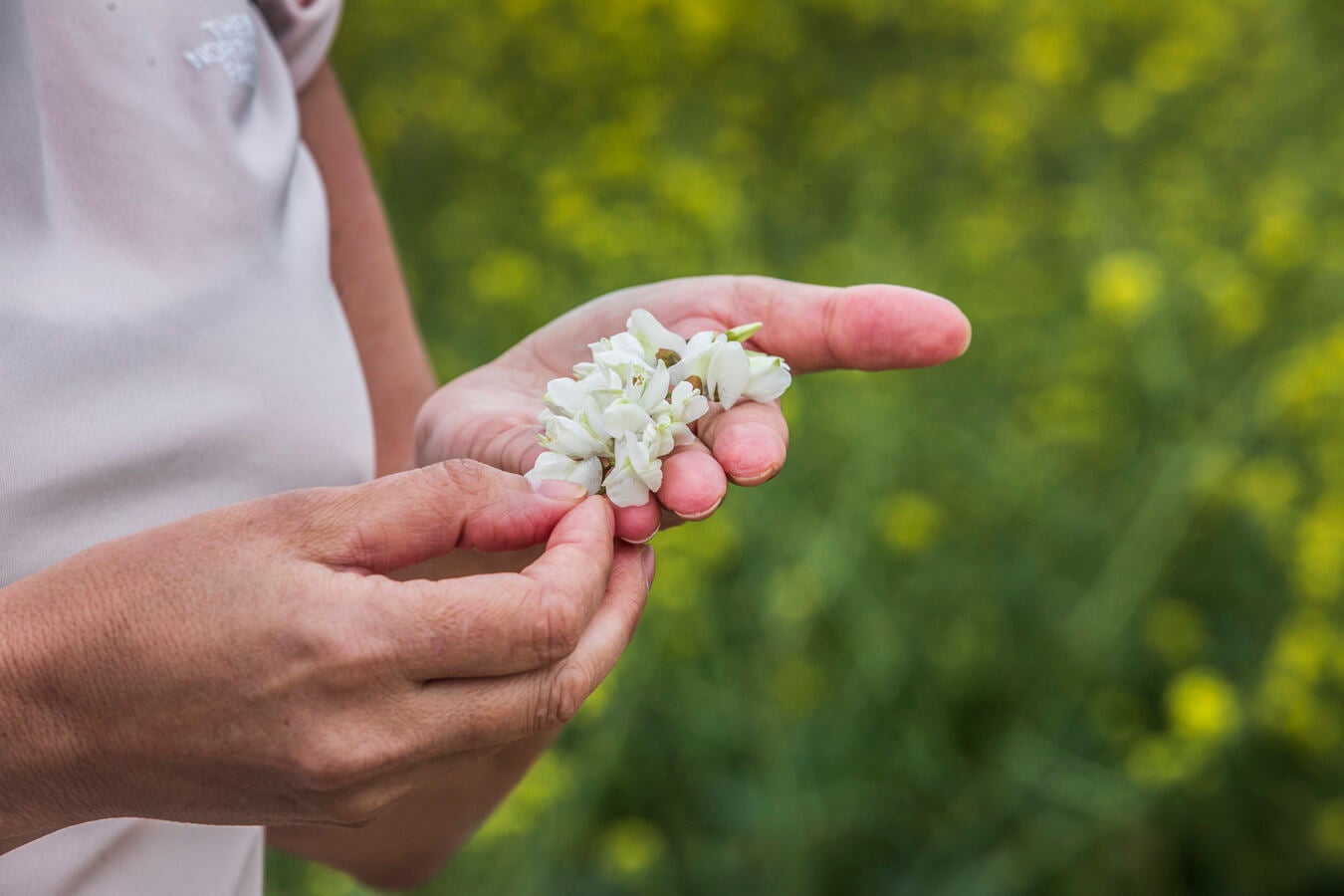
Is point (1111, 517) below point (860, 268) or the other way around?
below

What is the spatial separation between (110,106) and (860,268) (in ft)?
5.49

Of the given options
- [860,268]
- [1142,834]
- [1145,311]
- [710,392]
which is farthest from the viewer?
[860,268]

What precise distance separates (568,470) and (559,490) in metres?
0.07

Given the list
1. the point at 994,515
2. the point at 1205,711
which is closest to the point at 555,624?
the point at 1205,711

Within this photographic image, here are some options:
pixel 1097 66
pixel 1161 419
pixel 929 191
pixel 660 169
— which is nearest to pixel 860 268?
pixel 660 169

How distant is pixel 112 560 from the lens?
592 millimetres

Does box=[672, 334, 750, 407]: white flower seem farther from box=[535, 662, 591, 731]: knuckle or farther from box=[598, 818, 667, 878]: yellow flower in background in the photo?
box=[598, 818, 667, 878]: yellow flower in background

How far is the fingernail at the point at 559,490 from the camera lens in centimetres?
72

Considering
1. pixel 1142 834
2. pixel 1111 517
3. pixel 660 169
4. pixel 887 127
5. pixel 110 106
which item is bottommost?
pixel 1142 834

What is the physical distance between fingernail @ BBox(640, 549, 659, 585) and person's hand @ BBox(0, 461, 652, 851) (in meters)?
0.14

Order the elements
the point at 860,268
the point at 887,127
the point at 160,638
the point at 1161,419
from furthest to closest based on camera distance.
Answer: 1. the point at 887,127
2. the point at 860,268
3. the point at 1161,419
4. the point at 160,638

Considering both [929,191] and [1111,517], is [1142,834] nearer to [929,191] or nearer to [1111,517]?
[1111,517]

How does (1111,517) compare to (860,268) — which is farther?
(860,268)

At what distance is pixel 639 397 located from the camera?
2.76 ft
